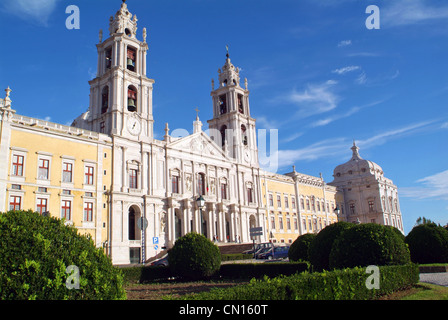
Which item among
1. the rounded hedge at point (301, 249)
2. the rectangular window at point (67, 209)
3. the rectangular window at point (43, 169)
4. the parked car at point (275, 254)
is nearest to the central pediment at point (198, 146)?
the rectangular window at point (67, 209)

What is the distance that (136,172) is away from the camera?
128 ft

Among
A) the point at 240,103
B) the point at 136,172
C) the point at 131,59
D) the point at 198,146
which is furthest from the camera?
the point at 240,103

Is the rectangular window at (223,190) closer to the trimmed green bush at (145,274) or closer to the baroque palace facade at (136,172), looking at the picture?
the baroque palace facade at (136,172)

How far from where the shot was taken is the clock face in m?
39.2

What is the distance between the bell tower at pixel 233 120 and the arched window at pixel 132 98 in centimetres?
1579

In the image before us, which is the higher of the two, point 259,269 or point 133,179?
point 133,179

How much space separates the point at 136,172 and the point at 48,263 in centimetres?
3186

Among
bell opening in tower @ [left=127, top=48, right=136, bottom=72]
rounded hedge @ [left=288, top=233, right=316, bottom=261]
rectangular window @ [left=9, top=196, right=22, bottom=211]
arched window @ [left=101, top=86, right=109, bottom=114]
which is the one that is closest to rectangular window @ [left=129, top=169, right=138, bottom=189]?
arched window @ [left=101, top=86, right=109, bottom=114]

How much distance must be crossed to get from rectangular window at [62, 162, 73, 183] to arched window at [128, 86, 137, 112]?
10349mm

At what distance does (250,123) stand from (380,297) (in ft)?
150

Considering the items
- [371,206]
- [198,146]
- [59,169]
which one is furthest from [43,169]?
[371,206]

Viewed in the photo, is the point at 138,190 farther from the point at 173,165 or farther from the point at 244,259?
the point at 244,259

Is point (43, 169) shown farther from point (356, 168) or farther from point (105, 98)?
point (356, 168)

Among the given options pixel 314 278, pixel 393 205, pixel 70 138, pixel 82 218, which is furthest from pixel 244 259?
pixel 393 205
